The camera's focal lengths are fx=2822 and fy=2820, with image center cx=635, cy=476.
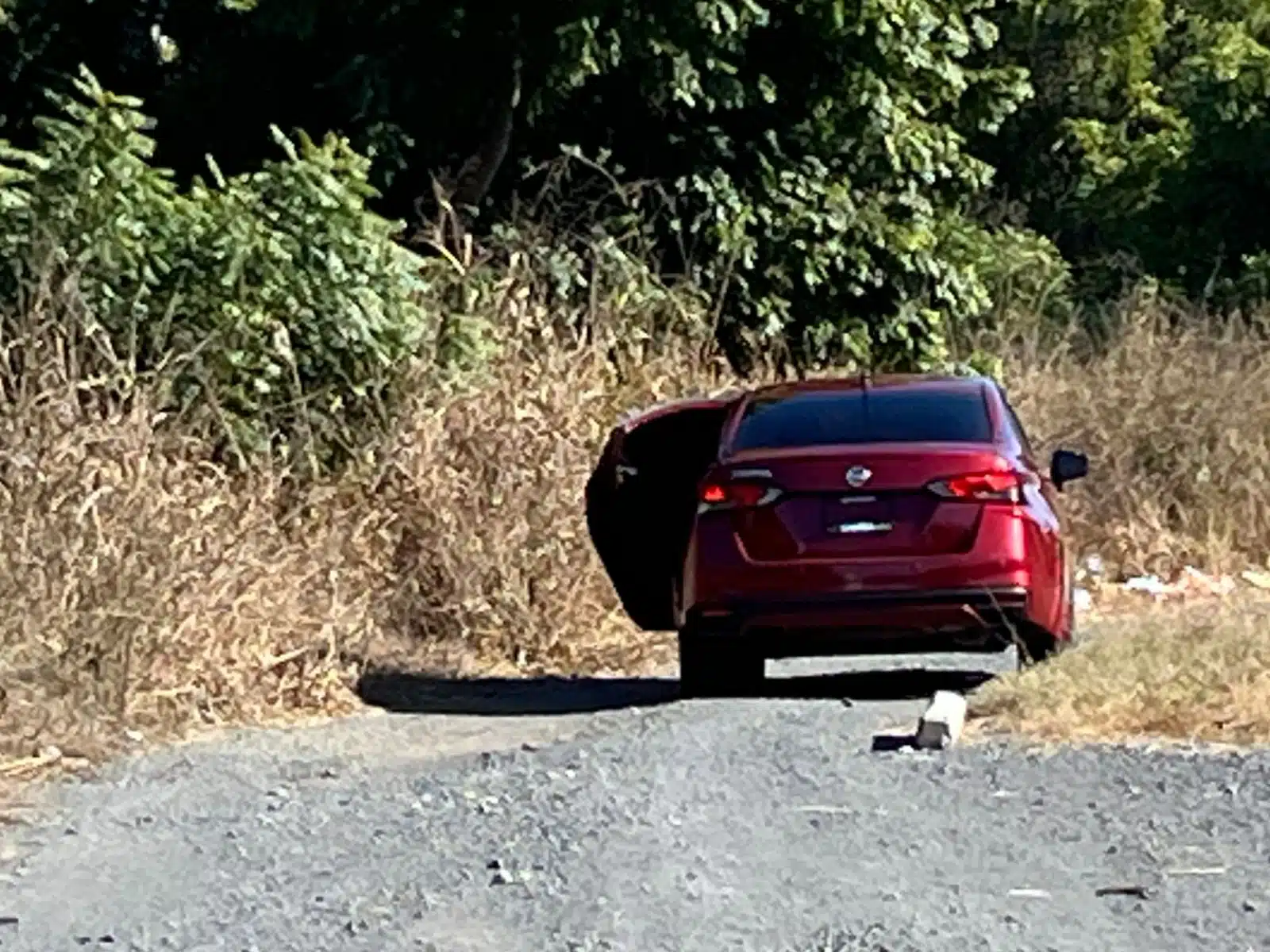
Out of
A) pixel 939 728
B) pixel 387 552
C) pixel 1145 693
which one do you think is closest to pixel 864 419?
pixel 1145 693

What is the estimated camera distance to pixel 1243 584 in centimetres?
2192

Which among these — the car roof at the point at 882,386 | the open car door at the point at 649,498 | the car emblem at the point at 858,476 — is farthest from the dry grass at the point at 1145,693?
the open car door at the point at 649,498

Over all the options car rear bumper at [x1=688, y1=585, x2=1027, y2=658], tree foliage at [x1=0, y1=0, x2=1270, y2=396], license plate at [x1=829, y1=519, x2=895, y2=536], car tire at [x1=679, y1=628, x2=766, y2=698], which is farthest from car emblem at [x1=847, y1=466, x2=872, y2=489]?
tree foliage at [x1=0, y1=0, x2=1270, y2=396]

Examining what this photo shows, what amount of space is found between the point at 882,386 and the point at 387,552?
12.3 feet

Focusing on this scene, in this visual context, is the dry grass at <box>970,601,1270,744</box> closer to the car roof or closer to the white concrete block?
the white concrete block

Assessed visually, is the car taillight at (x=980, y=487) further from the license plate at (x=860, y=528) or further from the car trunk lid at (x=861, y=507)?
the license plate at (x=860, y=528)

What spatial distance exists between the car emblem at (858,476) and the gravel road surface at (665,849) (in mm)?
1418

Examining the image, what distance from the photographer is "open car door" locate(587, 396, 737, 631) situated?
52.6ft

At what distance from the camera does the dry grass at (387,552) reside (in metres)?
→ 13.3

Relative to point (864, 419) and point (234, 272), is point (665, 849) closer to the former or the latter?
point (864, 419)

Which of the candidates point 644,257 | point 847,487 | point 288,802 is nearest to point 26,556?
point 288,802

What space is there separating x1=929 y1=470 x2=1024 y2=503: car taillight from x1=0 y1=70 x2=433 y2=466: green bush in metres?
4.67

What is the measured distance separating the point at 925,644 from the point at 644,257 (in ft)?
26.1

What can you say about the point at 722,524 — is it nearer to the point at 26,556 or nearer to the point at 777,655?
the point at 777,655
